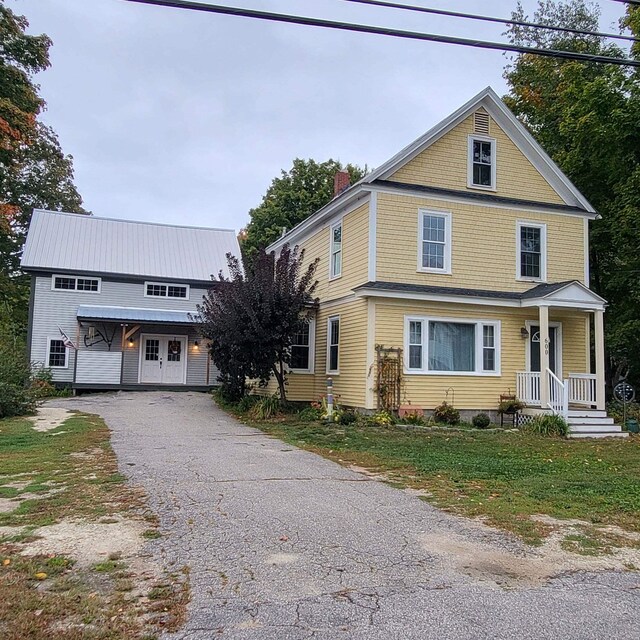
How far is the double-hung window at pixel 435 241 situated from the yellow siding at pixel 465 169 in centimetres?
89

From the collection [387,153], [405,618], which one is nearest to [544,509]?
[405,618]

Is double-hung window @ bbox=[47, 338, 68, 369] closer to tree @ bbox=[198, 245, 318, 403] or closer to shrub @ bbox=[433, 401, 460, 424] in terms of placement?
tree @ bbox=[198, 245, 318, 403]

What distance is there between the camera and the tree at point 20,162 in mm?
→ 19625

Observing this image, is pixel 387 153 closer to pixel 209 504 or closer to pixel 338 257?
pixel 338 257

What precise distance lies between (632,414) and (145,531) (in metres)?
16.4

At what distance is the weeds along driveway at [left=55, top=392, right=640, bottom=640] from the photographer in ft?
12.1

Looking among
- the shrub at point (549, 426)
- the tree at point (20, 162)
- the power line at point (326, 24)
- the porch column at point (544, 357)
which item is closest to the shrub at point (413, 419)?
the shrub at point (549, 426)

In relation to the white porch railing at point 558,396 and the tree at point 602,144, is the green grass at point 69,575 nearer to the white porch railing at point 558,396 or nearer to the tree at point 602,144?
the white porch railing at point 558,396

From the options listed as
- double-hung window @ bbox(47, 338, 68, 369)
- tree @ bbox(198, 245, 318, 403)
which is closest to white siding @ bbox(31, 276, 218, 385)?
double-hung window @ bbox(47, 338, 68, 369)

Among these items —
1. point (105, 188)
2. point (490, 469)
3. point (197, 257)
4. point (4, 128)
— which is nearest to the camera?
point (490, 469)

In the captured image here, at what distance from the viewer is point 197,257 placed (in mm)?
28031

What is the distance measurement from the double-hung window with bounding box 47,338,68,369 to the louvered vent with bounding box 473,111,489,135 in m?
17.8

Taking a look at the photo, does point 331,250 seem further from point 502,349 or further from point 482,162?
point 502,349

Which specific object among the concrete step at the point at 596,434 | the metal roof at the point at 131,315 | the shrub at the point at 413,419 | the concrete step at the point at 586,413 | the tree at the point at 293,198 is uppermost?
the tree at the point at 293,198
